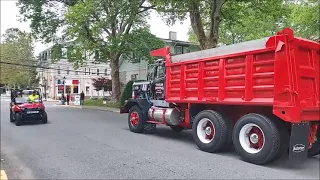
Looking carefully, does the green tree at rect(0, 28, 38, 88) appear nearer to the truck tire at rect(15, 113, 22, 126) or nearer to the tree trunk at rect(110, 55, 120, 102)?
the tree trunk at rect(110, 55, 120, 102)

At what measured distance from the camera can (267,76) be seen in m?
7.09

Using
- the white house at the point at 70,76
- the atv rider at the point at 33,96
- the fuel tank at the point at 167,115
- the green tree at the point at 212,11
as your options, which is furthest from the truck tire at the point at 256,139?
the white house at the point at 70,76

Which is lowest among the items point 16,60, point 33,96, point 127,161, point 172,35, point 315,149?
point 127,161

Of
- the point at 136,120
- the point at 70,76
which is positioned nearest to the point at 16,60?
the point at 70,76

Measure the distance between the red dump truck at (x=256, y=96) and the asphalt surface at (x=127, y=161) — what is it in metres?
0.45

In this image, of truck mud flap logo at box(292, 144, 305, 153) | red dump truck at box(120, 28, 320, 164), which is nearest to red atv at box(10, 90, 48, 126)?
red dump truck at box(120, 28, 320, 164)

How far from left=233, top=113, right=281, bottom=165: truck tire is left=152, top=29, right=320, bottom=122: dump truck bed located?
13.4 inches

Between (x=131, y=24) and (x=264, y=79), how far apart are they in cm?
2150

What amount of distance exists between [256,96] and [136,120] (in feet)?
18.7

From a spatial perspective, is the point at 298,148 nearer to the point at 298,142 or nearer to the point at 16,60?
the point at 298,142

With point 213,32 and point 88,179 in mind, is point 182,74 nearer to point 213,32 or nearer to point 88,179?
point 88,179

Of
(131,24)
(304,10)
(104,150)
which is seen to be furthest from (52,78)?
(104,150)

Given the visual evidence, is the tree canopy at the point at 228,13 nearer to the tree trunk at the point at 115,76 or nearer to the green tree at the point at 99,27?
the green tree at the point at 99,27

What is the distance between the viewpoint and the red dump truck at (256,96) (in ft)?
21.9
